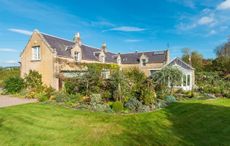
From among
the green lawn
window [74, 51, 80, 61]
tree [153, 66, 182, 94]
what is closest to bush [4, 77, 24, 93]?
window [74, 51, 80, 61]

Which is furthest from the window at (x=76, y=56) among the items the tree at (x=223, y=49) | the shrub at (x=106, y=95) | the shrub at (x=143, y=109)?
the tree at (x=223, y=49)

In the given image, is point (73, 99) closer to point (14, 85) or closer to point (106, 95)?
point (106, 95)

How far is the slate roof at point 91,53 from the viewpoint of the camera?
26.7m

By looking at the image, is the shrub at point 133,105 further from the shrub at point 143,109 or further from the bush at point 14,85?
the bush at point 14,85

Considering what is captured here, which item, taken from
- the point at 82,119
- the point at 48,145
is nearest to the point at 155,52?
the point at 82,119

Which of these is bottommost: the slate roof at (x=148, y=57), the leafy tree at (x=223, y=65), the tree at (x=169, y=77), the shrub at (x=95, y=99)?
the shrub at (x=95, y=99)

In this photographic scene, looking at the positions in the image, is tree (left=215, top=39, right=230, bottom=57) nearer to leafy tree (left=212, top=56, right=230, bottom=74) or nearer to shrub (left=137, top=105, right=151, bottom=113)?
leafy tree (left=212, top=56, right=230, bottom=74)

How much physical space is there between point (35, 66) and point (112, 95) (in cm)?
1499

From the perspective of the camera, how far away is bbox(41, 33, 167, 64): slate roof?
26.7 meters

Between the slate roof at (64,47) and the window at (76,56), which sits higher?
the slate roof at (64,47)

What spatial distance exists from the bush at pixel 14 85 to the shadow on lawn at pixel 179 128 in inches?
743

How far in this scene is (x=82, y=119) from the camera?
39.1ft

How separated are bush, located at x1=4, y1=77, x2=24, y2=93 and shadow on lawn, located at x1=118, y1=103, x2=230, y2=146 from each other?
18870 millimetres

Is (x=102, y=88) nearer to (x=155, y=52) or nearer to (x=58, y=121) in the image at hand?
(x=58, y=121)
